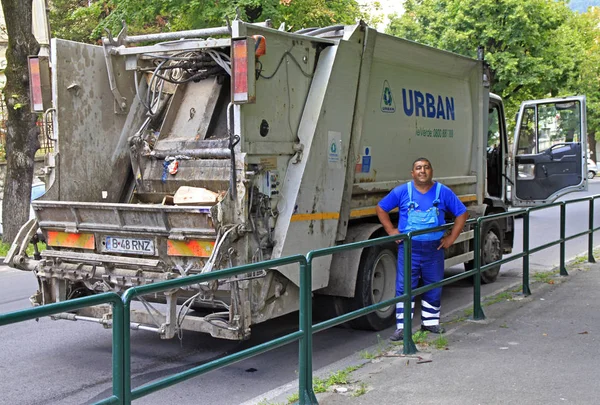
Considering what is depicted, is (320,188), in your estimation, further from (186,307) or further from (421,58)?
(421,58)

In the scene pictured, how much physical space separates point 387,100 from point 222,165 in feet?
7.02

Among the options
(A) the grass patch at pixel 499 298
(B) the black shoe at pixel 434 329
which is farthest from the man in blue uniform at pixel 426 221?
(A) the grass patch at pixel 499 298

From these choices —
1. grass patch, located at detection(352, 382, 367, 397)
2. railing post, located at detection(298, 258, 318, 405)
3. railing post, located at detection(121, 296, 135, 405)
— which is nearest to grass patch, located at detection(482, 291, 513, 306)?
grass patch, located at detection(352, 382, 367, 397)

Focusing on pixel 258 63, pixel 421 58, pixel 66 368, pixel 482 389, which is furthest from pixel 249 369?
pixel 421 58

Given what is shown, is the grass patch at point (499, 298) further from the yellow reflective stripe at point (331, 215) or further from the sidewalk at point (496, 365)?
the yellow reflective stripe at point (331, 215)

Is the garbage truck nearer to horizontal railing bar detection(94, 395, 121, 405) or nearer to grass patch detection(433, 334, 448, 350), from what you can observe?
grass patch detection(433, 334, 448, 350)

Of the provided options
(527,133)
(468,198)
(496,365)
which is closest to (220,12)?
(527,133)

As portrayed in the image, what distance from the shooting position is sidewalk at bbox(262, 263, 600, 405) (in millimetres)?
4797

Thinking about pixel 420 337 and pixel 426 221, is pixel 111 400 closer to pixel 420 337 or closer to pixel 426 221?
pixel 420 337

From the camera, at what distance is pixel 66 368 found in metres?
5.92

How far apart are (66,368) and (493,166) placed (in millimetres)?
6890

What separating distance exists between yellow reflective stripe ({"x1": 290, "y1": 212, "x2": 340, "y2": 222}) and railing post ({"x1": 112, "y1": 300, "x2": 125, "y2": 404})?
9.50 feet

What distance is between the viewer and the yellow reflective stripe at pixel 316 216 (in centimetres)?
600

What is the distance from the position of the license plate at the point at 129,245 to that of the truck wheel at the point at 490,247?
492cm
